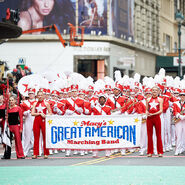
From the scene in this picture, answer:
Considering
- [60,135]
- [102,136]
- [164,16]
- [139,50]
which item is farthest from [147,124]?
[164,16]

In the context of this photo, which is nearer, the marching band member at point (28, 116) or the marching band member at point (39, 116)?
the marching band member at point (39, 116)

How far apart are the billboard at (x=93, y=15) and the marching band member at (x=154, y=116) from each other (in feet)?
96.0

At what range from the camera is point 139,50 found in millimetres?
56906

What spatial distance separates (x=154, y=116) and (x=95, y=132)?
1.67 metres

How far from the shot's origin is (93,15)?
4672 cm

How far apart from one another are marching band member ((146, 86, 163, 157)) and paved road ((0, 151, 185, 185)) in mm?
325

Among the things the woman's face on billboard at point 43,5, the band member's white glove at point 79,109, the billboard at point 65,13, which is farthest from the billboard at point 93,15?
the band member's white glove at point 79,109

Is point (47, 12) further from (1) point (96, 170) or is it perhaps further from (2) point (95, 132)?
(1) point (96, 170)

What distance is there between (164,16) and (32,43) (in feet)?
Answer: 73.8

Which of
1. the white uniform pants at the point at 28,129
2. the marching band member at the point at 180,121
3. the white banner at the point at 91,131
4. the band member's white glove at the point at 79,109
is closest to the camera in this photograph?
the white banner at the point at 91,131

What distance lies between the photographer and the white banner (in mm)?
18125

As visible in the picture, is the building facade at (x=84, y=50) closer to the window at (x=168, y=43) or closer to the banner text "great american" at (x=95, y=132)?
the window at (x=168, y=43)

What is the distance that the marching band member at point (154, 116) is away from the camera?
58.4 ft

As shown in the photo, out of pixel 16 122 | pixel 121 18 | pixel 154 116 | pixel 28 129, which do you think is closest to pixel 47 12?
pixel 121 18
